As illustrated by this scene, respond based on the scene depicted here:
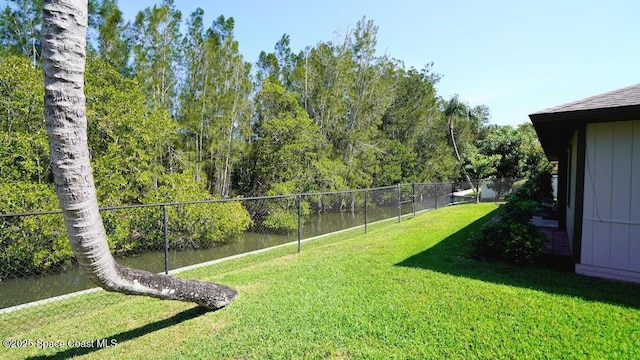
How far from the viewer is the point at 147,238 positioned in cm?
924

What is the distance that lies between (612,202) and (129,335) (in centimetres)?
641

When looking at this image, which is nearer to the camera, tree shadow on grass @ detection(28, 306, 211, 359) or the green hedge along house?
tree shadow on grass @ detection(28, 306, 211, 359)

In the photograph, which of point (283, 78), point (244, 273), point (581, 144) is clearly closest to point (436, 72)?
point (283, 78)

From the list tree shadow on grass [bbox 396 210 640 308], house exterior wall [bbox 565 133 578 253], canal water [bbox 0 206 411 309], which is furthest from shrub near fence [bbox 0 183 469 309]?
house exterior wall [bbox 565 133 578 253]

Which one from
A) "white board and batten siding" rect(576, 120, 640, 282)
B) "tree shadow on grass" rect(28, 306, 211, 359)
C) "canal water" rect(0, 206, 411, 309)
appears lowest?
"canal water" rect(0, 206, 411, 309)

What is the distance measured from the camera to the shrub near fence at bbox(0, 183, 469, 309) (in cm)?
701

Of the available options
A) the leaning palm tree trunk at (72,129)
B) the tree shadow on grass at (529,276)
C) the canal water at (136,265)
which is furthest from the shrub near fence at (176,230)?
the tree shadow on grass at (529,276)

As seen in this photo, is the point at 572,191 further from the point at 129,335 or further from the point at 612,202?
the point at 129,335

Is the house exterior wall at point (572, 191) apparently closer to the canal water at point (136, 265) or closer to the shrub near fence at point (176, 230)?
the shrub near fence at point (176, 230)

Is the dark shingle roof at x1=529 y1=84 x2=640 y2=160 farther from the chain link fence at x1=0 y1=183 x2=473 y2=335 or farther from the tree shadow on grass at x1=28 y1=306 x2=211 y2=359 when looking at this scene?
the tree shadow on grass at x1=28 y1=306 x2=211 y2=359

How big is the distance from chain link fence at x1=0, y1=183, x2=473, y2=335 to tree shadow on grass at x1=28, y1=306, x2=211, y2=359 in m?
1.46

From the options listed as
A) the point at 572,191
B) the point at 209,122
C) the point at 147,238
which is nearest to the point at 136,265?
the point at 147,238

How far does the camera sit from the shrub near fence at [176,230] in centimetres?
701

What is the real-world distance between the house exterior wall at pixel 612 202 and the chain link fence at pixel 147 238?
16.2 feet
